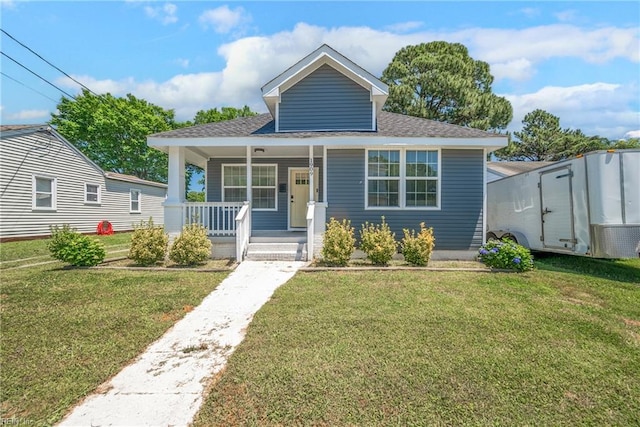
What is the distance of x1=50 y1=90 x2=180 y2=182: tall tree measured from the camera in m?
28.8

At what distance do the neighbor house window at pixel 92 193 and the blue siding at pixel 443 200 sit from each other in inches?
564

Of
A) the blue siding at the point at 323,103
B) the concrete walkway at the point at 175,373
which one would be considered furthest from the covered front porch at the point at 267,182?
the concrete walkway at the point at 175,373

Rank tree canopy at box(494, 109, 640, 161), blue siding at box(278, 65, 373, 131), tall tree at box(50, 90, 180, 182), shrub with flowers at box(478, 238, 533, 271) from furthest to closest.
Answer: tall tree at box(50, 90, 180, 182), tree canopy at box(494, 109, 640, 161), blue siding at box(278, 65, 373, 131), shrub with flowers at box(478, 238, 533, 271)

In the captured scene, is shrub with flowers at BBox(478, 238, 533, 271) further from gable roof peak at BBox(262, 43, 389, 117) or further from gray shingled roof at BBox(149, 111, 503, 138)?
A: gable roof peak at BBox(262, 43, 389, 117)

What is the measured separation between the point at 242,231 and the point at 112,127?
2975 centimetres

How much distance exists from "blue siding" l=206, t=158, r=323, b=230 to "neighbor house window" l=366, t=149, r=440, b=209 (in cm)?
268

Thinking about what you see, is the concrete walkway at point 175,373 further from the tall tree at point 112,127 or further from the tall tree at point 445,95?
the tall tree at point 112,127

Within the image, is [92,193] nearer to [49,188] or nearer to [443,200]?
[49,188]

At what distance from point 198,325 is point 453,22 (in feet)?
34.8

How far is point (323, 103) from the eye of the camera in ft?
31.3

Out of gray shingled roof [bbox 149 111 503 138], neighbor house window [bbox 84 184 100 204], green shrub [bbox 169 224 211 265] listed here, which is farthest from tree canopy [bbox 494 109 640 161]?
neighbor house window [bbox 84 184 100 204]

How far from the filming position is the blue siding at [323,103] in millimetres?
9422

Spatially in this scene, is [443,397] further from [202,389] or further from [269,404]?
[202,389]

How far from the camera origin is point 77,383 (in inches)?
106
